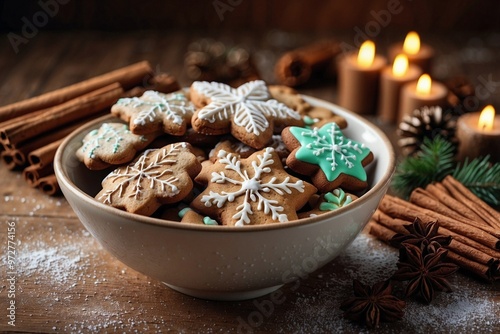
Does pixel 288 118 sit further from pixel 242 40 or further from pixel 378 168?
pixel 242 40

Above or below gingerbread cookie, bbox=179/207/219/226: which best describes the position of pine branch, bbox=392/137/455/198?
below

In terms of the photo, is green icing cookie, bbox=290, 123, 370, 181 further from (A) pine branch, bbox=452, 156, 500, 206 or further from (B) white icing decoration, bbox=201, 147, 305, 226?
(A) pine branch, bbox=452, 156, 500, 206

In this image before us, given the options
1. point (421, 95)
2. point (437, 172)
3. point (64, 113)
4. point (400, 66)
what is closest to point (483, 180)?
point (437, 172)

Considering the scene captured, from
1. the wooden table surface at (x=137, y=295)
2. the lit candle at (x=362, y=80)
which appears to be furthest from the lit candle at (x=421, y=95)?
the wooden table surface at (x=137, y=295)

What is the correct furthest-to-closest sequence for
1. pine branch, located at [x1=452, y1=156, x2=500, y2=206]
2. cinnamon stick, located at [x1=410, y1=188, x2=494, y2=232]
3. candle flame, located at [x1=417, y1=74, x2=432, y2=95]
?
candle flame, located at [x1=417, y1=74, x2=432, y2=95]
pine branch, located at [x1=452, y1=156, x2=500, y2=206]
cinnamon stick, located at [x1=410, y1=188, x2=494, y2=232]

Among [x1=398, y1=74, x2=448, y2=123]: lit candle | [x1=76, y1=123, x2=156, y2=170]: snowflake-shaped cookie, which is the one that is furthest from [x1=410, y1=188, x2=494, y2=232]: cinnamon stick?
[x1=76, y1=123, x2=156, y2=170]: snowflake-shaped cookie

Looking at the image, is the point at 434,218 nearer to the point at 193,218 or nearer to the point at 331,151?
the point at 331,151
